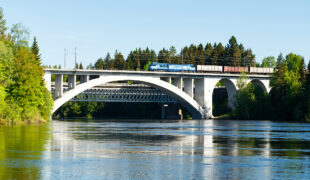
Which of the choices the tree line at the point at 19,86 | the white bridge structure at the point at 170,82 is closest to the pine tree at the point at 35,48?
the white bridge structure at the point at 170,82

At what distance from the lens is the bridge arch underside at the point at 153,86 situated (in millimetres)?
100812

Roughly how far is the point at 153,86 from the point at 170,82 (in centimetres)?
428

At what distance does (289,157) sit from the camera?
2834 cm

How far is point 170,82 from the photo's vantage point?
117438 mm

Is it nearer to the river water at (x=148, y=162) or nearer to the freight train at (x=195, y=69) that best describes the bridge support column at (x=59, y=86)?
the freight train at (x=195, y=69)

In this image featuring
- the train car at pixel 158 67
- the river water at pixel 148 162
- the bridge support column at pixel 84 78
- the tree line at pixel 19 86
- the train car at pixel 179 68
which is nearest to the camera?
the river water at pixel 148 162

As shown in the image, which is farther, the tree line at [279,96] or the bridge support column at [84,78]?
the bridge support column at [84,78]

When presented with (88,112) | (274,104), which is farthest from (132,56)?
(274,104)

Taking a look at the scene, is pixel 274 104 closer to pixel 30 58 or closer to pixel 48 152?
pixel 30 58

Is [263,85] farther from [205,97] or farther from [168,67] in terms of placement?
[168,67]

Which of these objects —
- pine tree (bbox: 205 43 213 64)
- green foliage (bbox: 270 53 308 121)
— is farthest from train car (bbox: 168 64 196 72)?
pine tree (bbox: 205 43 213 64)

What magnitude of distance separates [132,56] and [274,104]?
85.4 metres

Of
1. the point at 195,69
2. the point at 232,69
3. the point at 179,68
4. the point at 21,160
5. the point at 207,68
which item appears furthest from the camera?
the point at 232,69

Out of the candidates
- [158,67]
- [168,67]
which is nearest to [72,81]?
[158,67]
